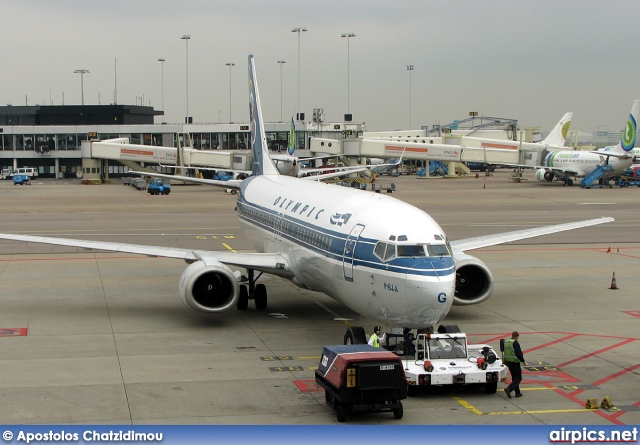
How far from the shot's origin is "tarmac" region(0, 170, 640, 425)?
20.2 metres

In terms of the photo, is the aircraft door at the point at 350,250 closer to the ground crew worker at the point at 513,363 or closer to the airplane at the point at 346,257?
the airplane at the point at 346,257

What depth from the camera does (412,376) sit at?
21.3 m

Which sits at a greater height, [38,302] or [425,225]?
[425,225]

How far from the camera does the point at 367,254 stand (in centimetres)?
2464

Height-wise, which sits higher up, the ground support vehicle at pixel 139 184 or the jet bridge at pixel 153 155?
the jet bridge at pixel 153 155

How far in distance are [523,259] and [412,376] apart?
1073 inches

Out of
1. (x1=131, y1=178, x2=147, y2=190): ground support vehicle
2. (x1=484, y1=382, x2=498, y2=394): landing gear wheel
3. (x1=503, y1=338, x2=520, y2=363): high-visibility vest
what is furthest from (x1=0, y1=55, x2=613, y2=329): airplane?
(x1=131, y1=178, x2=147, y2=190): ground support vehicle

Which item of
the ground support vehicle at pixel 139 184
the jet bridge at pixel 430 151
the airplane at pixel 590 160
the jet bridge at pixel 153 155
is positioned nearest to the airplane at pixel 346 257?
the airplane at pixel 590 160

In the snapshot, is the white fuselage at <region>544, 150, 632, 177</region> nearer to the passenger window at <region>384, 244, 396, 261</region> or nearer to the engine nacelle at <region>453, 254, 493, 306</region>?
→ the engine nacelle at <region>453, 254, 493, 306</region>

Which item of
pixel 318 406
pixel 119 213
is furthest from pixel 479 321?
pixel 119 213

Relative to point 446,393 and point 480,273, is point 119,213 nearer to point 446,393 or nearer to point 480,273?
point 480,273

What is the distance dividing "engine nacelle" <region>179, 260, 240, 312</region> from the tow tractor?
23.0ft

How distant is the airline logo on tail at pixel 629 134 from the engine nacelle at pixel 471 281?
78.2 metres
